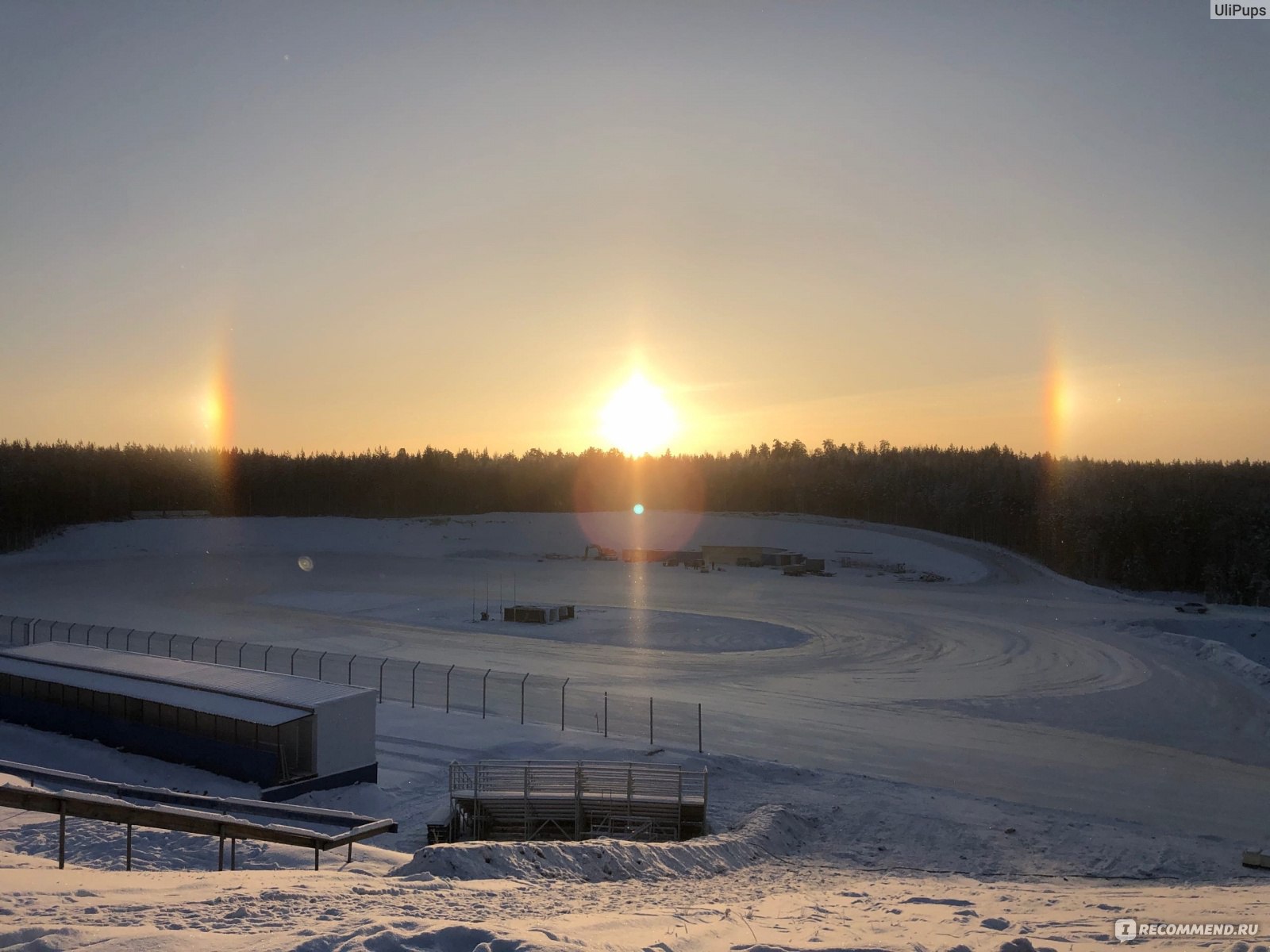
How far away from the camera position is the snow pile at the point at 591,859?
1227 cm

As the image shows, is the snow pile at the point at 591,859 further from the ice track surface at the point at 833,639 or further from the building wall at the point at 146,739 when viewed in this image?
the building wall at the point at 146,739

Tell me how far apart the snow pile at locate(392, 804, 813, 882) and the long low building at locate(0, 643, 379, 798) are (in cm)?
980

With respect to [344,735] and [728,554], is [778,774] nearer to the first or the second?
[344,735]

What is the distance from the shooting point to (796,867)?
15828mm

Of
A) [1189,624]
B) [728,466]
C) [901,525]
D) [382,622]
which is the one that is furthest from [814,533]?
[382,622]

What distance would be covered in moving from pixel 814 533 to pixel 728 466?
33117mm

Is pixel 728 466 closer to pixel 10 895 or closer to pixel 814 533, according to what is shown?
pixel 814 533

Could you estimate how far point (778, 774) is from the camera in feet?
74.7

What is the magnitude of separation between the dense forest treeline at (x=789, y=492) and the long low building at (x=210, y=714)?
6100cm

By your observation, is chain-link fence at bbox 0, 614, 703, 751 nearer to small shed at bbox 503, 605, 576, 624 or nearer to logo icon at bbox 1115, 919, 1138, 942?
small shed at bbox 503, 605, 576, 624

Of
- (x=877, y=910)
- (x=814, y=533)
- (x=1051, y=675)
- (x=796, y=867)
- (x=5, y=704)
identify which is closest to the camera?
(x=877, y=910)

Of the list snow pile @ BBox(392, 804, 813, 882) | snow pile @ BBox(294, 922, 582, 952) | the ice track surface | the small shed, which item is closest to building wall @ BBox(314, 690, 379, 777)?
the ice track surface

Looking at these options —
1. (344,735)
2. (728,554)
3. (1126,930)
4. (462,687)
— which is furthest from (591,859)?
(728,554)

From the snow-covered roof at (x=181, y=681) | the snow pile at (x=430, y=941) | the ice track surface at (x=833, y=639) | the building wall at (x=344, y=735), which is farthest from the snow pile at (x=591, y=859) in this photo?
the snow-covered roof at (x=181, y=681)
